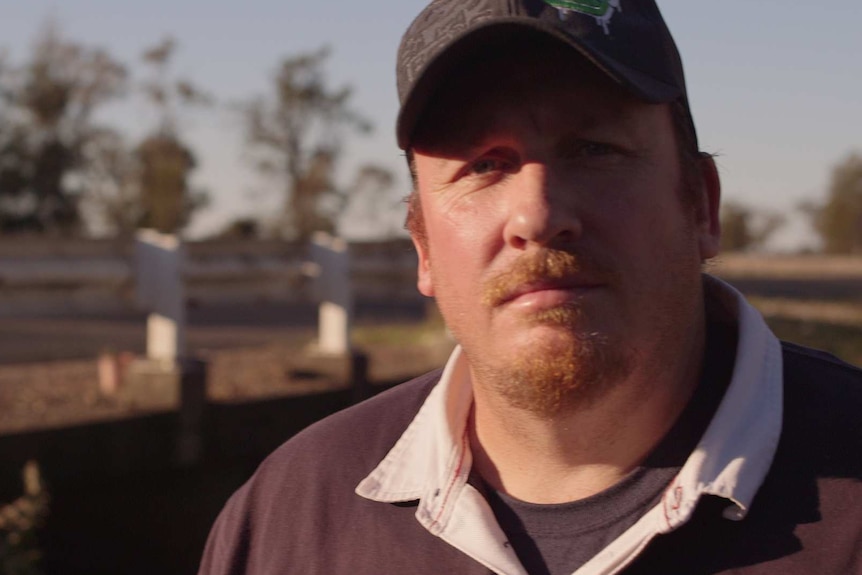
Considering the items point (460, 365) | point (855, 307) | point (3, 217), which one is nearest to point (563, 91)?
point (460, 365)

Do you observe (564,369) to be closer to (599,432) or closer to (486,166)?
(599,432)

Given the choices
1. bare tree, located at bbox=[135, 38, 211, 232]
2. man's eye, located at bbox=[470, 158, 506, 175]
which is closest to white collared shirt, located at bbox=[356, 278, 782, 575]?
man's eye, located at bbox=[470, 158, 506, 175]

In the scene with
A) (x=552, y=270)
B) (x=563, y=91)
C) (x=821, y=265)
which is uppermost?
(x=563, y=91)

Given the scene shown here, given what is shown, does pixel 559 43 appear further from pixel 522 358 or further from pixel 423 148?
pixel 522 358

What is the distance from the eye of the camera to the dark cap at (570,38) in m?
2.10

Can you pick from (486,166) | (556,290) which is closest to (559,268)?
(556,290)

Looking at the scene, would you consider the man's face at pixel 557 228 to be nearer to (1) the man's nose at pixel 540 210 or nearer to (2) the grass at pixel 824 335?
(1) the man's nose at pixel 540 210

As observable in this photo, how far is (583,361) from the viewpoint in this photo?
2033 mm

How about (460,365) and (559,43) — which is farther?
(460,365)

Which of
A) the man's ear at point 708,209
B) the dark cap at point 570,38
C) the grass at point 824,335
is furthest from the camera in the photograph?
the grass at point 824,335

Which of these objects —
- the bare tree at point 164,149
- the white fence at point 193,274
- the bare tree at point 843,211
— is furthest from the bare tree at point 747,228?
the white fence at point 193,274

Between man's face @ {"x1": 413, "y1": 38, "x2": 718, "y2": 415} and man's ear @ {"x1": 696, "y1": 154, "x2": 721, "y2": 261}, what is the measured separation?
6 cm

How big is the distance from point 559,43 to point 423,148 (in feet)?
1.15

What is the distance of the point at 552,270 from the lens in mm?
2070
